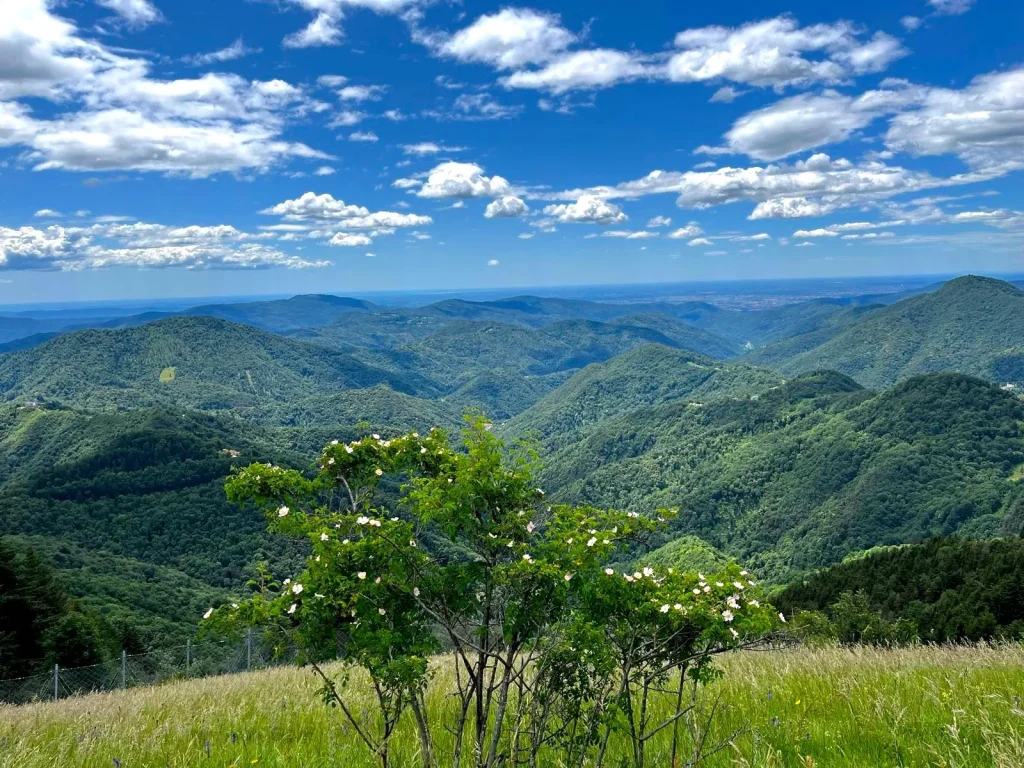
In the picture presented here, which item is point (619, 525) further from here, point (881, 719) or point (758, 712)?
point (758, 712)

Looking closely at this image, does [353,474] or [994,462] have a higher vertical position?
[353,474]

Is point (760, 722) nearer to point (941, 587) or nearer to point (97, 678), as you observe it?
point (97, 678)

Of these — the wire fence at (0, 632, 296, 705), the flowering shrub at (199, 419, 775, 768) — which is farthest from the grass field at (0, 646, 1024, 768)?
the wire fence at (0, 632, 296, 705)

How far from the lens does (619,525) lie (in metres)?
4.12

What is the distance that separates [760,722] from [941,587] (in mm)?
46109

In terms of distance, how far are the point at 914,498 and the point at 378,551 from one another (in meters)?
192

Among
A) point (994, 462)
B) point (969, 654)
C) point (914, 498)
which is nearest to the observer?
point (969, 654)

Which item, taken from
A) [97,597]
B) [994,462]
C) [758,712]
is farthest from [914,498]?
[758,712]

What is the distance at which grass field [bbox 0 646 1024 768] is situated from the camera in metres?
4.31

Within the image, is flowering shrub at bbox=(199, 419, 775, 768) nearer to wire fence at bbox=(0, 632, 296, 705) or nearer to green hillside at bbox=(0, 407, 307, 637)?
wire fence at bbox=(0, 632, 296, 705)

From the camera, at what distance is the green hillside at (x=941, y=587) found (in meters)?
29.0

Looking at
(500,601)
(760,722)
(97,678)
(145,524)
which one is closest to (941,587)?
(760,722)

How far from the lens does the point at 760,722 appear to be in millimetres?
5453

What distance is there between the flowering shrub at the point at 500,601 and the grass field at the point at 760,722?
0.78m
